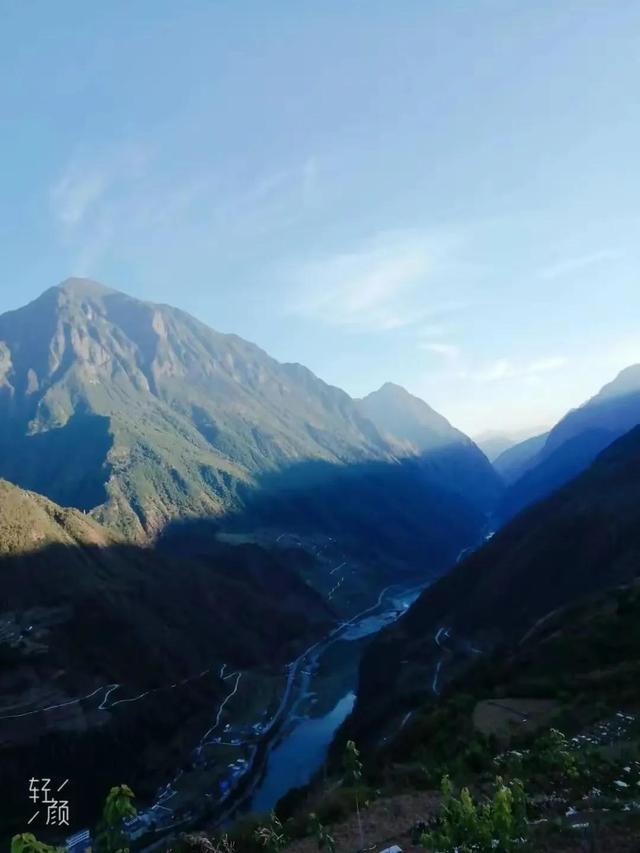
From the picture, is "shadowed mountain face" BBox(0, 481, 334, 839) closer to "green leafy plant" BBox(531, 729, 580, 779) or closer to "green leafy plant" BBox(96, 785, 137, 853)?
"green leafy plant" BBox(531, 729, 580, 779)

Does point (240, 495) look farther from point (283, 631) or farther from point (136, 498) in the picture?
point (283, 631)

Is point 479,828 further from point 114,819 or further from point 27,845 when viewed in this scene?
point 27,845

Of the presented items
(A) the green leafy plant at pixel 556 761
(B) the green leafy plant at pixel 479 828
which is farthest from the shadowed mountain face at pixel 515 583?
(B) the green leafy plant at pixel 479 828

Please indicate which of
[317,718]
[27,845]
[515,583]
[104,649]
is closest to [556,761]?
[27,845]

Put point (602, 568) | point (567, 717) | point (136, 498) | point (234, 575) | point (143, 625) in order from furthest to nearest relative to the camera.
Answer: point (136, 498), point (234, 575), point (143, 625), point (602, 568), point (567, 717)

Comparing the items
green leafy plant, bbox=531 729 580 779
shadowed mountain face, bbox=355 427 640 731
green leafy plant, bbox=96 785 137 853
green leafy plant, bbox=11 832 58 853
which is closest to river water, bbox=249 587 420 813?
shadowed mountain face, bbox=355 427 640 731

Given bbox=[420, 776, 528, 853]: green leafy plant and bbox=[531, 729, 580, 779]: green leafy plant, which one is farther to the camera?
bbox=[531, 729, 580, 779]: green leafy plant

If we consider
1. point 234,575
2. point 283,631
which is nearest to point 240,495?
point 234,575

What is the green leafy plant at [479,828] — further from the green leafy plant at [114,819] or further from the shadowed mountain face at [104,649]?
the shadowed mountain face at [104,649]
